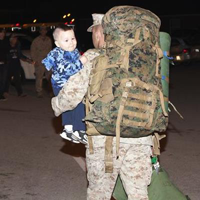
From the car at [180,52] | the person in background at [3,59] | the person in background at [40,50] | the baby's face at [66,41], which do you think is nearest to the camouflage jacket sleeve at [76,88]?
the baby's face at [66,41]

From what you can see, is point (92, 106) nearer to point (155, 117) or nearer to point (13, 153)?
point (155, 117)

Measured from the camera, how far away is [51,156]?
8156 millimetres

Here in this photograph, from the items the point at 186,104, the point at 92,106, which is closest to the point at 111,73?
the point at 92,106

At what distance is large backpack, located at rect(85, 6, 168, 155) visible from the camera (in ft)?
12.9

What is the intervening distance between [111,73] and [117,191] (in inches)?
47.9

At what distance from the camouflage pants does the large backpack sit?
17 centimetres

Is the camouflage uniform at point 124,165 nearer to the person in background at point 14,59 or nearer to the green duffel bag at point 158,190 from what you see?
the green duffel bag at point 158,190

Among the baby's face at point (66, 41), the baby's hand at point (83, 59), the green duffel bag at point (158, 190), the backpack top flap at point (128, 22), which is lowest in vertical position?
the green duffel bag at point (158, 190)

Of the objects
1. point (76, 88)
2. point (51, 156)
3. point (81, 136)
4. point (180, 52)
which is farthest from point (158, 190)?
point (180, 52)

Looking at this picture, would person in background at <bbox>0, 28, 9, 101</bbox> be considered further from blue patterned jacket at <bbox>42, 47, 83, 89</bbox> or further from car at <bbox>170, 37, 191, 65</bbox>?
car at <bbox>170, 37, 191, 65</bbox>

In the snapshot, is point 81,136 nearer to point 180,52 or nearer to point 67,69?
point 67,69

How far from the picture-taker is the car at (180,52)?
2619 centimetres

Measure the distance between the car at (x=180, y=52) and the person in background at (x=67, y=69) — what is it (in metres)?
21.9

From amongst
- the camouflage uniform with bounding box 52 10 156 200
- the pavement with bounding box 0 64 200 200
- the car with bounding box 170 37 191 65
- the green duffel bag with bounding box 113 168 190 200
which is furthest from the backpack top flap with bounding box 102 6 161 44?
the car with bounding box 170 37 191 65
